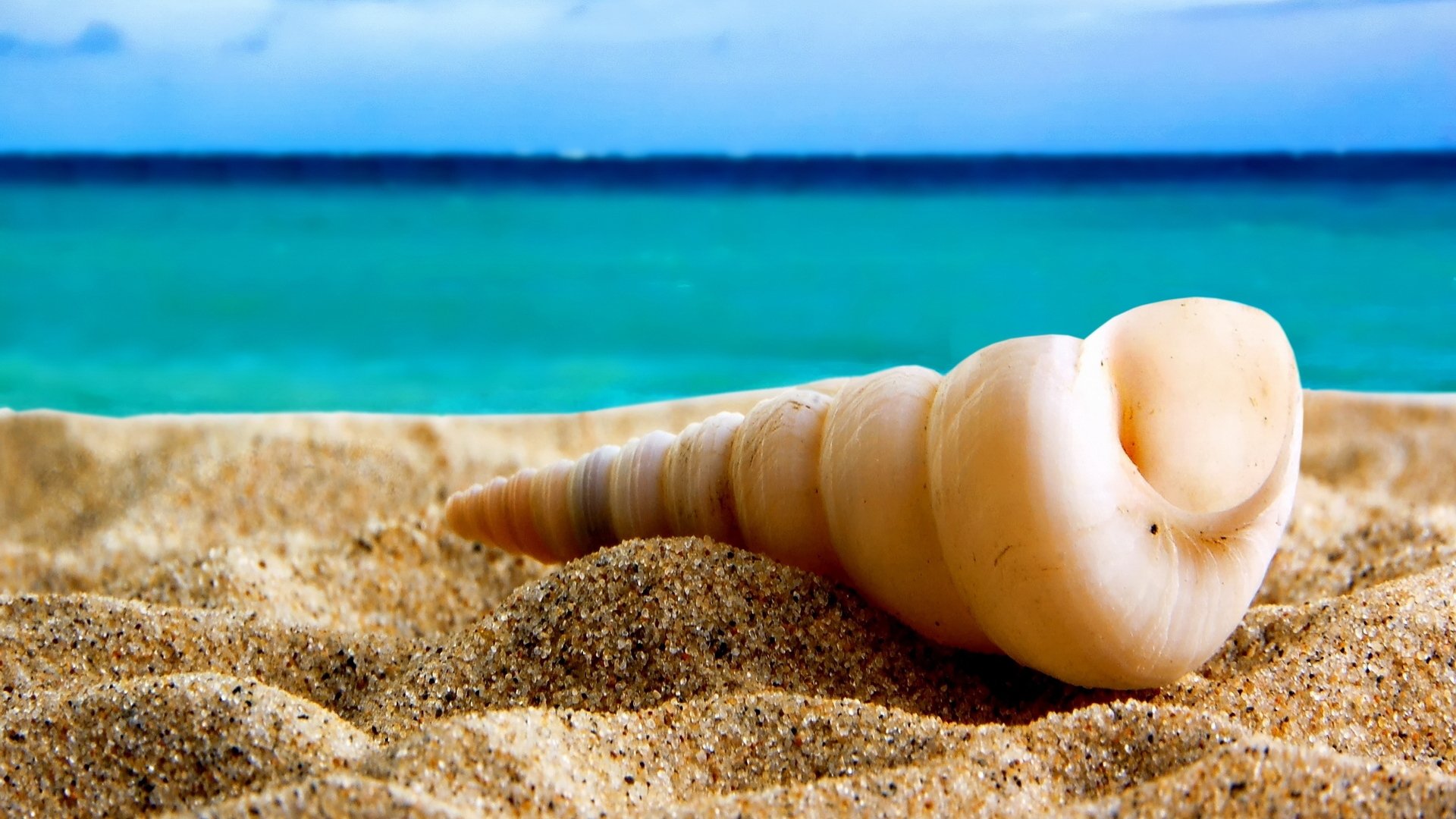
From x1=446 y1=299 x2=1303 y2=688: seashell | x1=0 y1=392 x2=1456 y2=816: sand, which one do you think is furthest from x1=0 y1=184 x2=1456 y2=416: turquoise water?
x1=446 y1=299 x2=1303 y2=688: seashell

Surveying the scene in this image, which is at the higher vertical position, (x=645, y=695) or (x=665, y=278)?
(x=665, y=278)

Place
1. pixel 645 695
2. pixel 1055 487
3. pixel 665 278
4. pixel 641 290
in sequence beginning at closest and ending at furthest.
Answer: pixel 1055 487 → pixel 645 695 → pixel 641 290 → pixel 665 278

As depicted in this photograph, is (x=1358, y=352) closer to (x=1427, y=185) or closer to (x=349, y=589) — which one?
(x=349, y=589)

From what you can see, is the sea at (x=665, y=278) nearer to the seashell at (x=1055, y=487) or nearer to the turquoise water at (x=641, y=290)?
the turquoise water at (x=641, y=290)

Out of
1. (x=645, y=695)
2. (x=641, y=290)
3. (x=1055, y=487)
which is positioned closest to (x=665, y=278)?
(x=641, y=290)

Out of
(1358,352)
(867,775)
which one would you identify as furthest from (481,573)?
(1358,352)

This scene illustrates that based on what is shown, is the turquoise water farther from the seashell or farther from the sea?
the seashell

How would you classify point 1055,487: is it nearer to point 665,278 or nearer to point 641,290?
point 641,290
